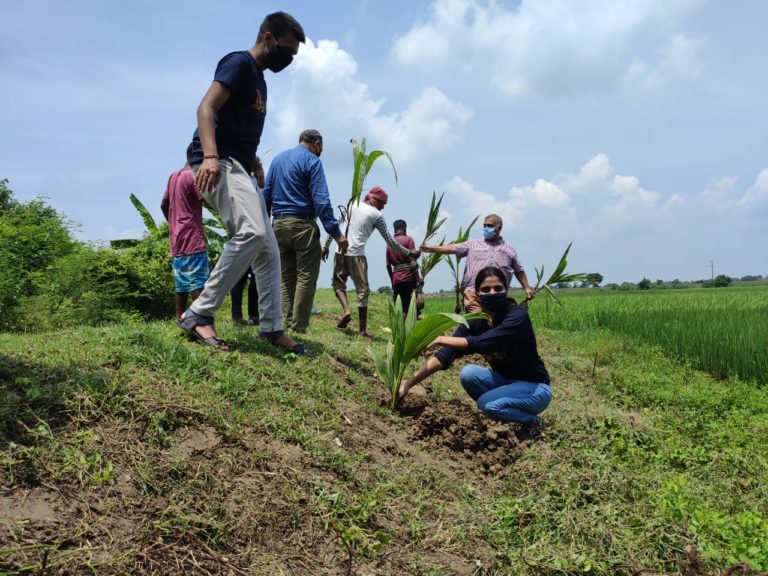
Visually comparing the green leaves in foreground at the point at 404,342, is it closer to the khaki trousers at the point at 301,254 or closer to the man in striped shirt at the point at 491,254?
the khaki trousers at the point at 301,254

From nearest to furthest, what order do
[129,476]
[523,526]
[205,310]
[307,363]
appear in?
[129,476] → [523,526] → [205,310] → [307,363]

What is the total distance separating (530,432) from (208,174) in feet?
8.94

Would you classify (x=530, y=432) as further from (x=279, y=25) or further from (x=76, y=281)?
(x=76, y=281)

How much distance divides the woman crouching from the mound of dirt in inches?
7.3

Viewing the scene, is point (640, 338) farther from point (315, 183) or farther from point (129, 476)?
point (129, 476)

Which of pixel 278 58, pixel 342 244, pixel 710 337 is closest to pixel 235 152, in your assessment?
pixel 278 58

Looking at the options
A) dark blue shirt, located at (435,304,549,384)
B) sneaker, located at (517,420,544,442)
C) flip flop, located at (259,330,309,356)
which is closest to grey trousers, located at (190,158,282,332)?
flip flop, located at (259,330,309,356)

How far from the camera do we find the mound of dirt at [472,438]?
334cm

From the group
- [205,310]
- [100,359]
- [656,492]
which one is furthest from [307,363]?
[656,492]

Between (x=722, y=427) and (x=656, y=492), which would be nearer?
(x=656, y=492)

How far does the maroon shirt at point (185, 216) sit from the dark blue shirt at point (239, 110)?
44cm

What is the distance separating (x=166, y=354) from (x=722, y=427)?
15.2 feet

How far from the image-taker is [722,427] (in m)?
4.79

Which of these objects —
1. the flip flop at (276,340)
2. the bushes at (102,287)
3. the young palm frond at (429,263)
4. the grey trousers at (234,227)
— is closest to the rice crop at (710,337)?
the young palm frond at (429,263)
